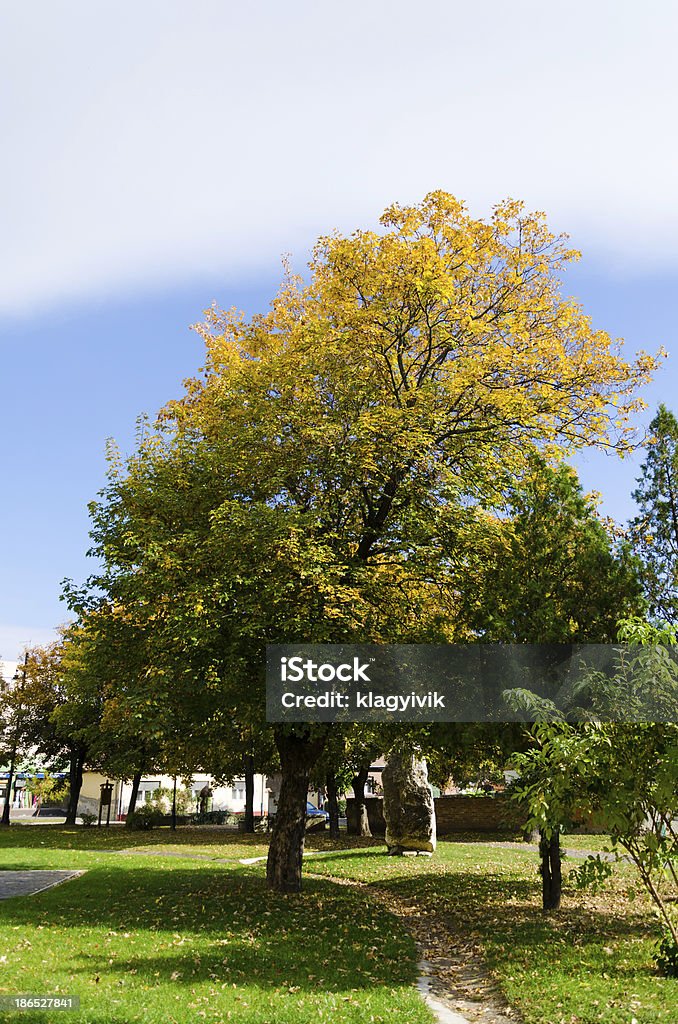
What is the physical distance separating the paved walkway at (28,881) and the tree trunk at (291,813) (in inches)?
199

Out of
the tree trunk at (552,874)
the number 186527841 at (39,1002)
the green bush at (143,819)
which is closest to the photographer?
the number 186527841 at (39,1002)

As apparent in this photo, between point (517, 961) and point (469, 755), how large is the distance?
18.2ft

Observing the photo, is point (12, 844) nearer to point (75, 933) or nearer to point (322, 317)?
point (75, 933)

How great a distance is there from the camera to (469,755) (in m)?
16.5

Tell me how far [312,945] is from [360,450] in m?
8.99

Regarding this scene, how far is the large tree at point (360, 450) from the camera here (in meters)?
15.6

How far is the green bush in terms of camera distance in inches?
1748

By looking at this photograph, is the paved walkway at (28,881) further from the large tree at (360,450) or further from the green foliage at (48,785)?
the green foliage at (48,785)

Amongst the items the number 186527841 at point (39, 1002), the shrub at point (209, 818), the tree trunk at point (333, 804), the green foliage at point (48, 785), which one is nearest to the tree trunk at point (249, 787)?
the tree trunk at point (333, 804)

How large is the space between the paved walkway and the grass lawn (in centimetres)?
60

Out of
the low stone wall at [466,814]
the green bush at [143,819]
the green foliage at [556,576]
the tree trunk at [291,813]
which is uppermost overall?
the green foliage at [556,576]

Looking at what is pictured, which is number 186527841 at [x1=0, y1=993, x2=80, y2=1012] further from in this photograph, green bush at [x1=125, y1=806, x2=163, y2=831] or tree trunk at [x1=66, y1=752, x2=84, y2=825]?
tree trunk at [x1=66, y1=752, x2=84, y2=825]

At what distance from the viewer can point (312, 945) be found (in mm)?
11906

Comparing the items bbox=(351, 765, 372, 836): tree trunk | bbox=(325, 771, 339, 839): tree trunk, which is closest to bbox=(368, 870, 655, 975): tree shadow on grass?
bbox=(325, 771, 339, 839): tree trunk
